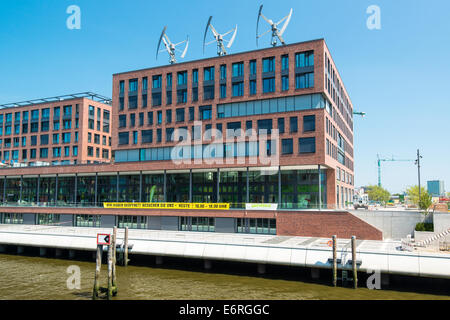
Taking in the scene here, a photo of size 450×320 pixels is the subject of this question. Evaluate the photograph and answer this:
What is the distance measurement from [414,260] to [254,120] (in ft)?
101

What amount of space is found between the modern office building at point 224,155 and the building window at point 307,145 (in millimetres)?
132

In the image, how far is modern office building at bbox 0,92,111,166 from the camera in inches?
3083

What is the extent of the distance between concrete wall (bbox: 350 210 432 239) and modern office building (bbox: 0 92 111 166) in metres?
54.8

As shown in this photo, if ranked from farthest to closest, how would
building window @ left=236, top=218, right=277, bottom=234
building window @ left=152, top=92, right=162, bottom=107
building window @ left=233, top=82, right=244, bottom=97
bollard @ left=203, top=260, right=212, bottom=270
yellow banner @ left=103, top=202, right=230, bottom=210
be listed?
building window @ left=152, top=92, right=162, bottom=107
building window @ left=233, top=82, right=244, bottom=97
yellow banner @ left=103, top=202, right=230, bottom=210
building window @ left=236, top=218, right=277, bottom=234
bollard @ left=203, top=260, right=212, bottom=270

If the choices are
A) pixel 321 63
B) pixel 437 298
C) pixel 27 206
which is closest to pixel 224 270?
pixel 437 298

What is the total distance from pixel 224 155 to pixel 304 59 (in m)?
17.2

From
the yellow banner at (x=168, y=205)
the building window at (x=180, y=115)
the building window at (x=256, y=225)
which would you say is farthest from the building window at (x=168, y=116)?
the building window at (x=256, y=225)

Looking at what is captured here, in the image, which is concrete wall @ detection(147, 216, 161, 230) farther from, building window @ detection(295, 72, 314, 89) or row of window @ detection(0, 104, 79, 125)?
row of window @ detection(0, 104, 79, 125)

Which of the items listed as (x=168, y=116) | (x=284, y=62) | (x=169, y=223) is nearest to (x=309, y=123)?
(x=284, y=62)

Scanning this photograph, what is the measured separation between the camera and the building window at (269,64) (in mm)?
55219

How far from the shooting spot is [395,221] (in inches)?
1784

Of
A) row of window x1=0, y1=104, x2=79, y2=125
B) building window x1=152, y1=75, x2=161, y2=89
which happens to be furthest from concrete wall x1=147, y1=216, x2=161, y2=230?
row of window x1=0, y1=104, x2=79, y2=125

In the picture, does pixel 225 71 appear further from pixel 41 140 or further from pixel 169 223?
pixel 41 140

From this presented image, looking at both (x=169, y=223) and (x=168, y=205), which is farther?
(x=169, y=223)
